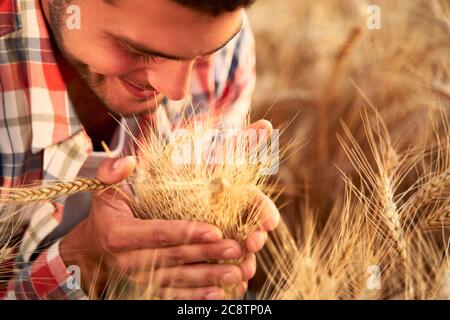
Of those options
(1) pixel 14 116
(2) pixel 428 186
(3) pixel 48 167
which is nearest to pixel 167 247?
(3) pixel 48 167

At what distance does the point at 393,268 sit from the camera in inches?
44.8

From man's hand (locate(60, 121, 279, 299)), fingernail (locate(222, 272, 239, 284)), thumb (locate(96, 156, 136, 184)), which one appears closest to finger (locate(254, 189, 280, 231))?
man's hand (locate(60, 121, 279, 299))

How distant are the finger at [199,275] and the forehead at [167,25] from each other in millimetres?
372

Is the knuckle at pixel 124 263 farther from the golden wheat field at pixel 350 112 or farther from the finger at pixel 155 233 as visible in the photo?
the golden wheat field at pixel 350 112

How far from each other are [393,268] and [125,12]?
64 cm

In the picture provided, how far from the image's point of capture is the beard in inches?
46.4

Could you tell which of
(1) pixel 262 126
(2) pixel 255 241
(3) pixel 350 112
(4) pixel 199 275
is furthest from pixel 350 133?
(4) pixel 199 275

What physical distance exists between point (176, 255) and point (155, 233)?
6cm

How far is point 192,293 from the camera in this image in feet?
3.84

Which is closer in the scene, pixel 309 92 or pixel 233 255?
pixel 233 255

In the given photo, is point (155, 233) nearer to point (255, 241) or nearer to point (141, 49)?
point (255, 241)

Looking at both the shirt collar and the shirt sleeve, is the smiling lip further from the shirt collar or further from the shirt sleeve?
the shirt sleeve

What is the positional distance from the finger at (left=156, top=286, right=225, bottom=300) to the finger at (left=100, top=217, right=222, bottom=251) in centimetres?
8
